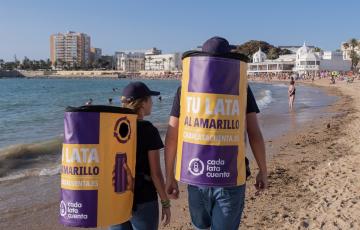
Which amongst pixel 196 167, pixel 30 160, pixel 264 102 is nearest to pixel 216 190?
pixel 196 167

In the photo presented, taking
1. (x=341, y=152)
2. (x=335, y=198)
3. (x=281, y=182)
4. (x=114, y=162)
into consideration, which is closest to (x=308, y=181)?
(x=281, y=182)

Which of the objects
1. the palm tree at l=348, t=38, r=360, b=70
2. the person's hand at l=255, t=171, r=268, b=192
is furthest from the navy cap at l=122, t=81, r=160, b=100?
the palm tree at l=348, t=38, r=360, b=70

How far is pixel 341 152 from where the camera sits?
9.49 m

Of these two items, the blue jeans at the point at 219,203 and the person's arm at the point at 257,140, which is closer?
the blue jeans at the point at 219,203

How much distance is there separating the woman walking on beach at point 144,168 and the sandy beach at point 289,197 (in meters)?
2.29

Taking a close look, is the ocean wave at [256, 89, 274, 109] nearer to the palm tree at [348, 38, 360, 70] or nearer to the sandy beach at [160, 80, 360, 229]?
the sandy beach at [160, 80, 360, 229]

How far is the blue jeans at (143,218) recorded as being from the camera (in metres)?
2.98

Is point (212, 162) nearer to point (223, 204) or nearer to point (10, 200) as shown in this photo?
point (223, 204)

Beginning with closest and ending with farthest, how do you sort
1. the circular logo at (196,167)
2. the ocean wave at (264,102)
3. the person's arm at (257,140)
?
the circular logo at (196,167) → the person's arm at (257,140) → the ocean wave at (264,102)

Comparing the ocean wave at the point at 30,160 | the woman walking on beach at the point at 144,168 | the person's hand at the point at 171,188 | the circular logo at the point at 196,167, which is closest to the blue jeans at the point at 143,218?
the woman walking on beach at the point at 144,168

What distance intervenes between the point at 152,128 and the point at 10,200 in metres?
4.81

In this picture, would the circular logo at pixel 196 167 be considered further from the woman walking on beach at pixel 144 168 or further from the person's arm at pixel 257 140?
the person's arm at pixel 257 140

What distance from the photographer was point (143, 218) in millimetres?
2984

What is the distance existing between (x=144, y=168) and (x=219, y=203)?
53 centimetres
